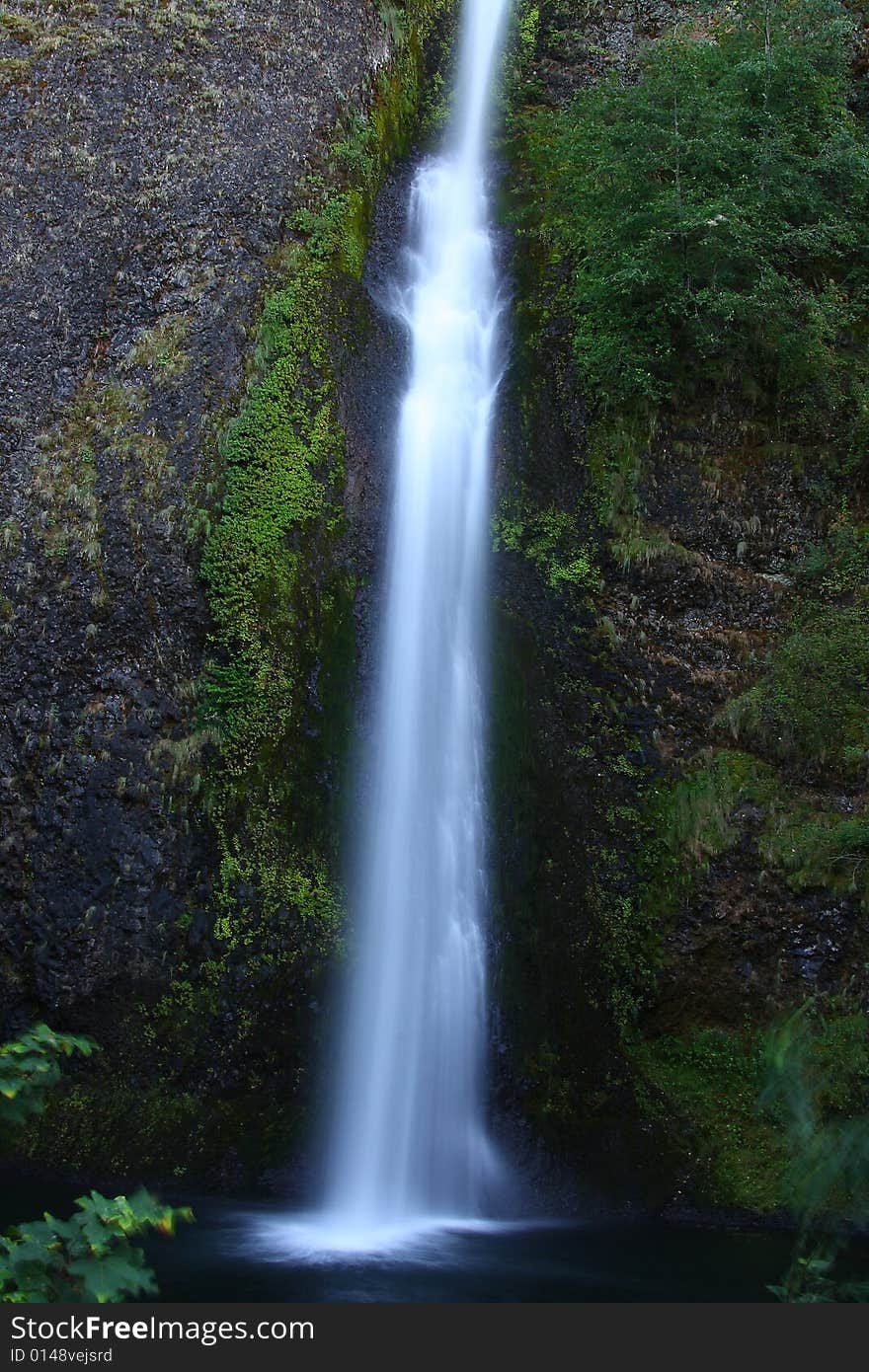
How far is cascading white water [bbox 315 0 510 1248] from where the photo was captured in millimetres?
7695

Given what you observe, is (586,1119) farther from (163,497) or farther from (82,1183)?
(163,497)

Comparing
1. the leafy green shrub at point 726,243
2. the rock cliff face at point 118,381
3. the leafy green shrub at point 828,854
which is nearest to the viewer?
the leafy green shrub at point 828,854

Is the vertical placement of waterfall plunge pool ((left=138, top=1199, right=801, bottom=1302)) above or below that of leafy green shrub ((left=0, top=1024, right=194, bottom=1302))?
below

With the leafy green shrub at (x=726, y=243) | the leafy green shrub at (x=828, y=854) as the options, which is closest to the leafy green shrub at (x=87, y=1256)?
the leafy green shrub at (x=828, y=854)

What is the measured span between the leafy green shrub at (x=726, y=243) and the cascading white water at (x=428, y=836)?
1361mm

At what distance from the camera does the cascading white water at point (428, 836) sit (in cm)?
770

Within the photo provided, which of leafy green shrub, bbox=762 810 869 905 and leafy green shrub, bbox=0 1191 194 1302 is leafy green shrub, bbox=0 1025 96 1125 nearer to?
leafy green shrub, bbox=0 1191 194 1302

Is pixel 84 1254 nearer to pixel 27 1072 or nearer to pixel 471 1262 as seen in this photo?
pixel 27 1072

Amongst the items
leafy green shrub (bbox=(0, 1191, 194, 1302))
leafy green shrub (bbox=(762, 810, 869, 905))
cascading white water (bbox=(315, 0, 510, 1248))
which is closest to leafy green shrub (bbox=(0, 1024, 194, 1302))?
leafy green shrub (bbox=(0, 1191, 194, 1302))

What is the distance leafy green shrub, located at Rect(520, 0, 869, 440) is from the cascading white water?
1361 millimetres

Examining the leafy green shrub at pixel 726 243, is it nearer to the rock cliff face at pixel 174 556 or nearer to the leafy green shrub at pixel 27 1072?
the rock cliff face at pixel 174 556

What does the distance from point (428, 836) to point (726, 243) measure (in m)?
6.37

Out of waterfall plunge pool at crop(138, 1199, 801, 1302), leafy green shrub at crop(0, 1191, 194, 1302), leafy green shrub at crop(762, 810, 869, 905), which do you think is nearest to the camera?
leafy green shrub at crop(0, 1191, 194, 1302)

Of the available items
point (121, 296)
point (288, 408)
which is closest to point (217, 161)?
point (121, 296)
